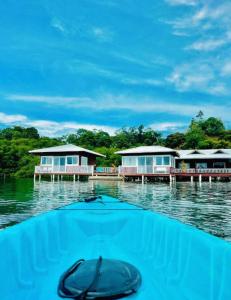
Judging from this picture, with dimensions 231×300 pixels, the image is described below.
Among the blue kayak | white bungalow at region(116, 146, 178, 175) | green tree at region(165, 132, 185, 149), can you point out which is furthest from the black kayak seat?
green tree at region(165, 132, 185, 149)

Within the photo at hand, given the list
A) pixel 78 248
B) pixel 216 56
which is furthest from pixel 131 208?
pixel 216 56

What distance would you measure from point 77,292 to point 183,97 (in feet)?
212

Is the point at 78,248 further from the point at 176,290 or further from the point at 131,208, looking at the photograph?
the point at 176,290

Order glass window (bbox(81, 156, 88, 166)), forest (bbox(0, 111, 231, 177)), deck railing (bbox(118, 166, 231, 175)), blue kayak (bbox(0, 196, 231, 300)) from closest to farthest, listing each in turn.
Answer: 1. blue kayak (bbox(0, 196, 231, 300))
2. deck railing (bbox(118, 166, 231, 175))
3. glass window (bbox(81, 156, 88, 166))
4. forest (bbox(0, 111, 231, 177))

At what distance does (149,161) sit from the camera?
28656 millimetres

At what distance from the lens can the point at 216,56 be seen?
114ft

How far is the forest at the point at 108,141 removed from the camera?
44.0 metres

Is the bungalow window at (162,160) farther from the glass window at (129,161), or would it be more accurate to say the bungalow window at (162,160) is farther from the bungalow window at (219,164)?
the bungalow window at (219,164)

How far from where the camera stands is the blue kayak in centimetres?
224

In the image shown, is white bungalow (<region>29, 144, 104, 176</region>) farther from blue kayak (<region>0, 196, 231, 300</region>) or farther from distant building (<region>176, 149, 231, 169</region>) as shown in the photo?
blue kayak (<region>0, 196, 231, 300</region>)

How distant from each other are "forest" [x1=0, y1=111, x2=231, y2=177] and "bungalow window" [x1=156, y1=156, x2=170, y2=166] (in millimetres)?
9935

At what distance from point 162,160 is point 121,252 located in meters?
24.9

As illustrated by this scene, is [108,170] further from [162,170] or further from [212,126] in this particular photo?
[212,126]

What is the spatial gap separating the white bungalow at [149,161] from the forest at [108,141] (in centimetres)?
814
